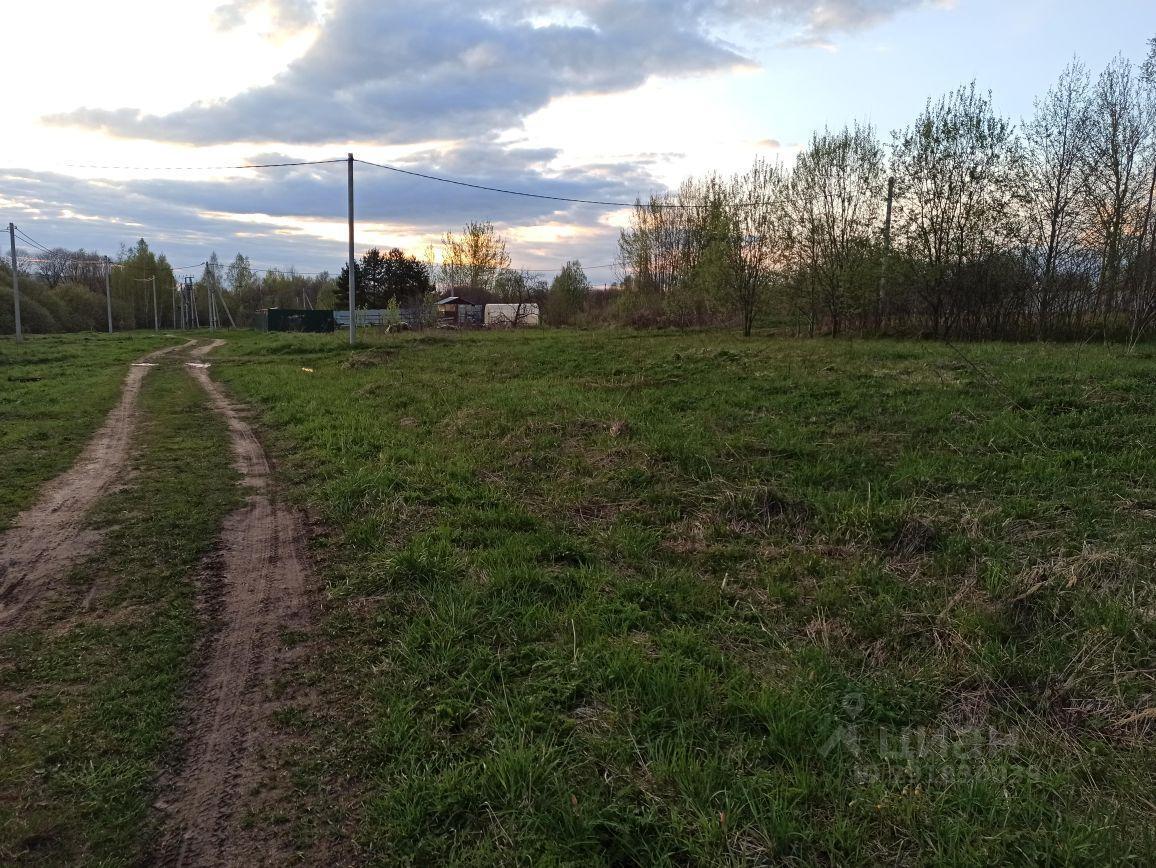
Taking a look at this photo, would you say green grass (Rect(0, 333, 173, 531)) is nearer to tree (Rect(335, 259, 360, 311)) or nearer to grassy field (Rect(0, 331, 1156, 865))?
grassy field (Rect(0, 331, 1156, 865))

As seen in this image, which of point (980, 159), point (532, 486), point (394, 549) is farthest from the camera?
point (980, 159)

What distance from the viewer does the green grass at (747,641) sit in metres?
2.42

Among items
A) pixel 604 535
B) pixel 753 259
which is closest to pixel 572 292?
pixel 753 259

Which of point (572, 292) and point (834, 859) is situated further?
point (572, 292)

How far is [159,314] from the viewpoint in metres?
74.7

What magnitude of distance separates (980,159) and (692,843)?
79.7 ft

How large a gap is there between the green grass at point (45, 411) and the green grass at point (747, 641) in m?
2.60

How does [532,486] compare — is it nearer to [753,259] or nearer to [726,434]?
[726,434]

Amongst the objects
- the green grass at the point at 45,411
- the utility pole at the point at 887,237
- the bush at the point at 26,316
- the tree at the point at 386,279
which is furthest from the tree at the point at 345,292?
the utility pole at the point at 887,237

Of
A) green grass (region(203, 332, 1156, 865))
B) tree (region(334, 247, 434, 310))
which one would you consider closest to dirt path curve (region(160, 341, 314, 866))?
green grass (region(203, 332, 1156, 865))

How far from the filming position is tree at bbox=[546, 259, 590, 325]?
151 ft

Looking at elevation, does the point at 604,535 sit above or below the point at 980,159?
below

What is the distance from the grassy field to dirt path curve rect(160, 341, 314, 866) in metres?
0.12

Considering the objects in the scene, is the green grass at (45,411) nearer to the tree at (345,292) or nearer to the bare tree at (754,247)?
the bare tree at (754,247)
